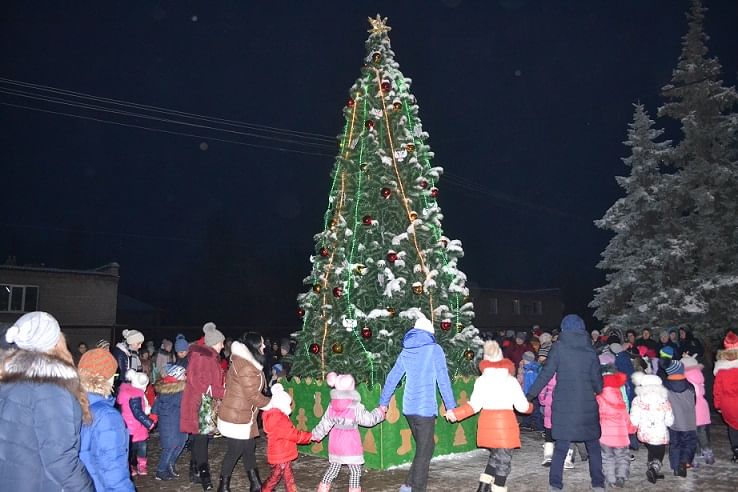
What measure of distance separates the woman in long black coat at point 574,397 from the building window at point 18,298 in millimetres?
26614

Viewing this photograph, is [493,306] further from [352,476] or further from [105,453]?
[105,453]

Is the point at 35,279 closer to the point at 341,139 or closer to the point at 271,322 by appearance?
the point at 341,139

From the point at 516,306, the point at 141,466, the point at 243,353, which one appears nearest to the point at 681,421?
the point at 243,353

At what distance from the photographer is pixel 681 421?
8.33 metres

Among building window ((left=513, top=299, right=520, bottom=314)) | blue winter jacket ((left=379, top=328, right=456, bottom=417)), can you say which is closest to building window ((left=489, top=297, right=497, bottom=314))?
building window ((left=513, top=299, right=520, bottom=314))

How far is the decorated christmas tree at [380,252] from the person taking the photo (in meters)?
9.97

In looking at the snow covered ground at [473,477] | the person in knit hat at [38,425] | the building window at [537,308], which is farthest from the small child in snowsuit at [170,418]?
the building window at [537,308]

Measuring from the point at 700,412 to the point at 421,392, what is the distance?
5.70m

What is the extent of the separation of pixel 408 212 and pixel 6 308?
80.2ft

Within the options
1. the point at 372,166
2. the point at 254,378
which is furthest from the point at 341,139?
the point at 254,378

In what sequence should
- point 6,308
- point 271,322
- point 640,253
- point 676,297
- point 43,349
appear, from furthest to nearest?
point 271,322, point 6,308, point 640,253, point 676,297, point 43,349

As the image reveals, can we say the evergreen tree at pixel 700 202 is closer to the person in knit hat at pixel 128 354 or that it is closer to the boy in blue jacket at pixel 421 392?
the boy in blue jacket at pixel 421 392

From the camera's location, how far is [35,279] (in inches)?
1094

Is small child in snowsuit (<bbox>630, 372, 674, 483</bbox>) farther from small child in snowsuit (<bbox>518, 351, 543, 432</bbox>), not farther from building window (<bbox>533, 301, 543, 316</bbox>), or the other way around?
building window (<bbox>533, 301, 543, 316</bbox>)
